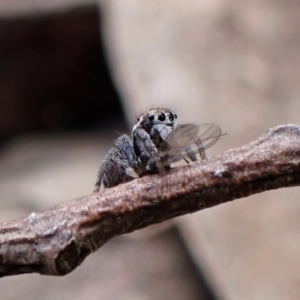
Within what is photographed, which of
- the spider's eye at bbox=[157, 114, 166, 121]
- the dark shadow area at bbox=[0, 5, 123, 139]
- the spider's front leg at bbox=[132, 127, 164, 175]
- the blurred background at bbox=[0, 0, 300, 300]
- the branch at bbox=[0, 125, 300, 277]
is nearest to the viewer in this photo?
the branch at bbox=[0, 125, 300, 277]

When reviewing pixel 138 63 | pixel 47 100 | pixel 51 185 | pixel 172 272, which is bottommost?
pixel 172 272

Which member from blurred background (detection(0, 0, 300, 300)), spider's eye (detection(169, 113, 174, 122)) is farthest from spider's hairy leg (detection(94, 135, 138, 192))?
blurred background (detection(0, 0, 300, 300))

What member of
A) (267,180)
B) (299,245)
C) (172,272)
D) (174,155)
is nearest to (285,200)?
(299,245)

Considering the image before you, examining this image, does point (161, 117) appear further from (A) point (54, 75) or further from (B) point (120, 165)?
A: (A) point (54, 75)

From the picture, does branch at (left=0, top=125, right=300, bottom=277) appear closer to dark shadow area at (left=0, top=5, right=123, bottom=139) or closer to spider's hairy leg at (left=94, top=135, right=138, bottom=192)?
spider's hairy leg at (left=94, top=135, right=138, bottom=192)

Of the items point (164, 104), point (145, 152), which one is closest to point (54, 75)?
point (164, 104)

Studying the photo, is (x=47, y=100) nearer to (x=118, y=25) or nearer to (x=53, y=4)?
(x=53, y=4)

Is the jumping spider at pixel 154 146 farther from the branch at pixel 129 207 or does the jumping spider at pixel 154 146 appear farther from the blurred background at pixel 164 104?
the blurred background at pixel 164 104
